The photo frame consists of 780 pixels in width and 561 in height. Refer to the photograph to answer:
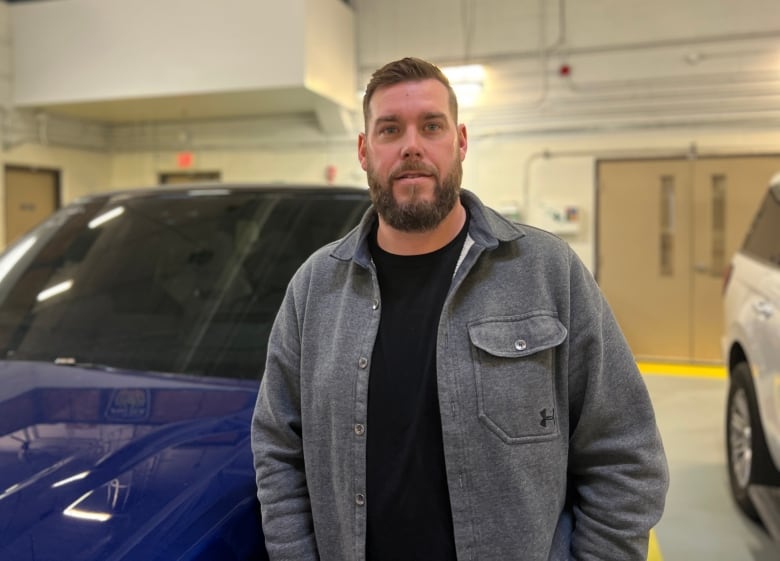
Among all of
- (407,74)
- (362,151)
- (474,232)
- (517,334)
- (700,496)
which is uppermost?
(407,74)

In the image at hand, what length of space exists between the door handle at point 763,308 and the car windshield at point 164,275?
1.90 metres

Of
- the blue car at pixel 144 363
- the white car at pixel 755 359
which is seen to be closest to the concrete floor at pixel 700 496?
the white car at pixel 755 359

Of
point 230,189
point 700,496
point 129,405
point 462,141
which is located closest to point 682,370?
point 700,496

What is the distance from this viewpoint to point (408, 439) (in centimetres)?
117

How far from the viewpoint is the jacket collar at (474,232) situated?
1216 mm

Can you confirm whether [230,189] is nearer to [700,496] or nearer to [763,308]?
[763,308]

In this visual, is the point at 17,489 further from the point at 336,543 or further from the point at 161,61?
the point at 161,61

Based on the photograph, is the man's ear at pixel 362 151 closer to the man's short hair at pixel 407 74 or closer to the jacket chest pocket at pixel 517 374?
the man's short hair at pixel 407 74

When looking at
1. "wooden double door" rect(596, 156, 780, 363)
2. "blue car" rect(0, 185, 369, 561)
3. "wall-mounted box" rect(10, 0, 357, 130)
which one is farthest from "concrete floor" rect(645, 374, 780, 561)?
"wall-mounted box" rect(10, 0, 357, 130)

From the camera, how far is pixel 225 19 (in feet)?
24.2

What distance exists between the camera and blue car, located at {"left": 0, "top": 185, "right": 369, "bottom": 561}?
107cm

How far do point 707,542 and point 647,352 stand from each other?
4810mm

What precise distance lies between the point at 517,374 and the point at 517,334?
7 cm

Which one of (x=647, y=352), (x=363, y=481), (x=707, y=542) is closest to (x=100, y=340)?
(x=363, y=481)
